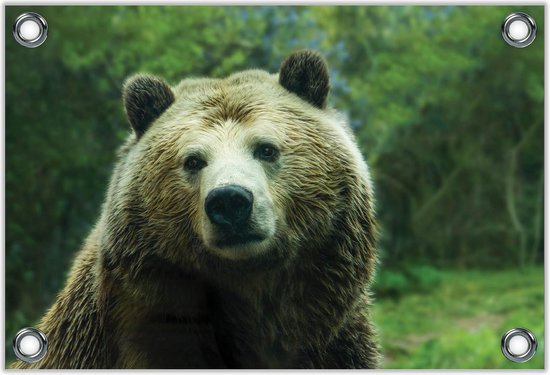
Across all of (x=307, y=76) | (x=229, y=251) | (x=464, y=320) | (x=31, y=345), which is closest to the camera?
(x=229, y=251)

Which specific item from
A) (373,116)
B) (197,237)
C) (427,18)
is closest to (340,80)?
(373,116)

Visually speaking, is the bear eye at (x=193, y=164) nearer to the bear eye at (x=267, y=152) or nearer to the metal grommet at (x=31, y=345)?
the bear eye at (x=267, y=152)

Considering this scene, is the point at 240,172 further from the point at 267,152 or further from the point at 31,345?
the point at 31,345

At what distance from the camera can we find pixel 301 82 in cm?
298

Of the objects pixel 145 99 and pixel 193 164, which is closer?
pixel 193 164

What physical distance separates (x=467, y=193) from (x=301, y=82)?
986mm

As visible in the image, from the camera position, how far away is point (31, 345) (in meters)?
3.17

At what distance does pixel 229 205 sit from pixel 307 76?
75 centimetres

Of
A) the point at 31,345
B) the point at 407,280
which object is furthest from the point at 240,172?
the point at 31,345

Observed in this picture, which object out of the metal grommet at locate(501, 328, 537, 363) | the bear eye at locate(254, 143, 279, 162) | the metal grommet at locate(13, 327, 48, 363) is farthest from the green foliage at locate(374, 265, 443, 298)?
the metal grommet at locate(13, 327, 48, 363)

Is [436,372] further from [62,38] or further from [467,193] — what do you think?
[62,38]

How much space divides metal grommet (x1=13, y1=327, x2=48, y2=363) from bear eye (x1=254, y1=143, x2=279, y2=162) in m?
1.34

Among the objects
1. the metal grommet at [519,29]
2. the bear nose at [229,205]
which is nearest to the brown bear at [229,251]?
the bear nose at [229,205]

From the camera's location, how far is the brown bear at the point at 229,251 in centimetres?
283
